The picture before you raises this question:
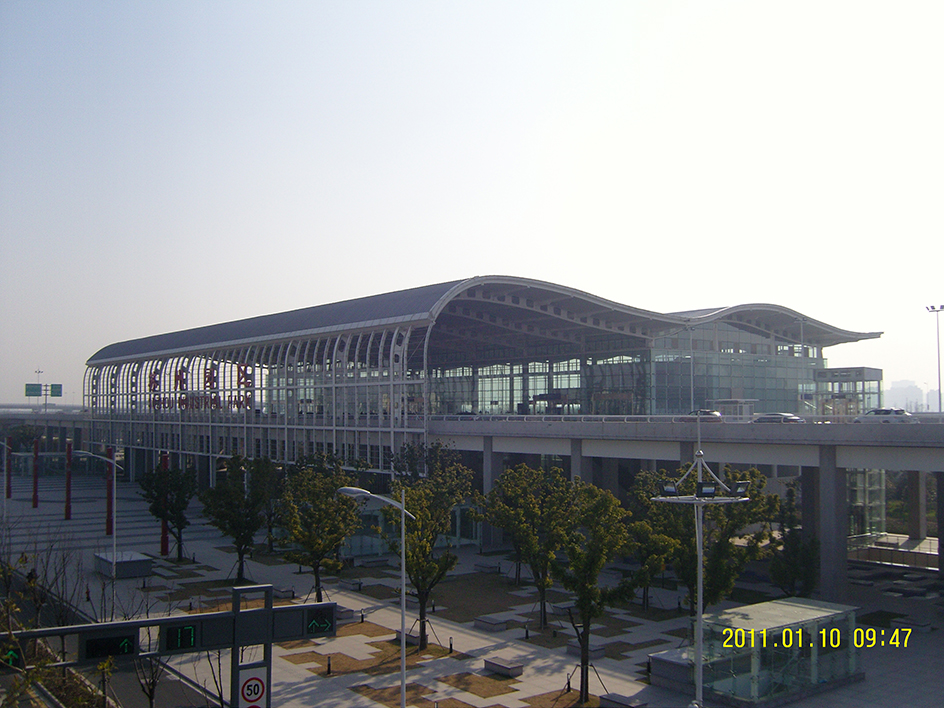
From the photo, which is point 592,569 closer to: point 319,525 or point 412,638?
point 412,638

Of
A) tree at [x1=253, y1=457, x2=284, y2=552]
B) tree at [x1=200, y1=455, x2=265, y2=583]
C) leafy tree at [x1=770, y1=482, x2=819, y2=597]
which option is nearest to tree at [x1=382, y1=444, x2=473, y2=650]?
tree at [x1=200, y1=455, x2=265, y2=583]

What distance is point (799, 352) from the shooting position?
7738 centimetres

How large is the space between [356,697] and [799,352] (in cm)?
6362

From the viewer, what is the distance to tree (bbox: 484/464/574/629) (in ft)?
105

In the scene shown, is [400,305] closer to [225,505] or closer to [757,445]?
[225,505]

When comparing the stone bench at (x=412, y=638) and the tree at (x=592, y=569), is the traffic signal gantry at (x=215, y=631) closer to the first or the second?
the tree at (x=592, y=569)

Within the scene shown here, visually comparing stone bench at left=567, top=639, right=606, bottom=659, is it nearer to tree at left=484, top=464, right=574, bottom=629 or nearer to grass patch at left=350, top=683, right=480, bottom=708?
tree at left=484, top=464, right=574, bottom=629

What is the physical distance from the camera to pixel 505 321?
69.5m

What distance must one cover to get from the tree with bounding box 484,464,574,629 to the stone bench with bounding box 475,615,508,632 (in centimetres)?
159

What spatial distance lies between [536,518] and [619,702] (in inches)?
454

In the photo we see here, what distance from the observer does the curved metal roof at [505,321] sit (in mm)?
57156

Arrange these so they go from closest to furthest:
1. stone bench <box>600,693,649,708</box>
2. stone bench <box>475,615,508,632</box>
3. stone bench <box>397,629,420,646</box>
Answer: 1. stone bench <box>600,693,649,708</box>
2. stone bench <box>397,629,420,646</box>
3. stone bench <box>475,615,508,632</box>

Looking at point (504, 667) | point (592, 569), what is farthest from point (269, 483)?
point (592, 569)

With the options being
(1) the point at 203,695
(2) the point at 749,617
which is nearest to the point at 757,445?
(2) the point at 749,617
